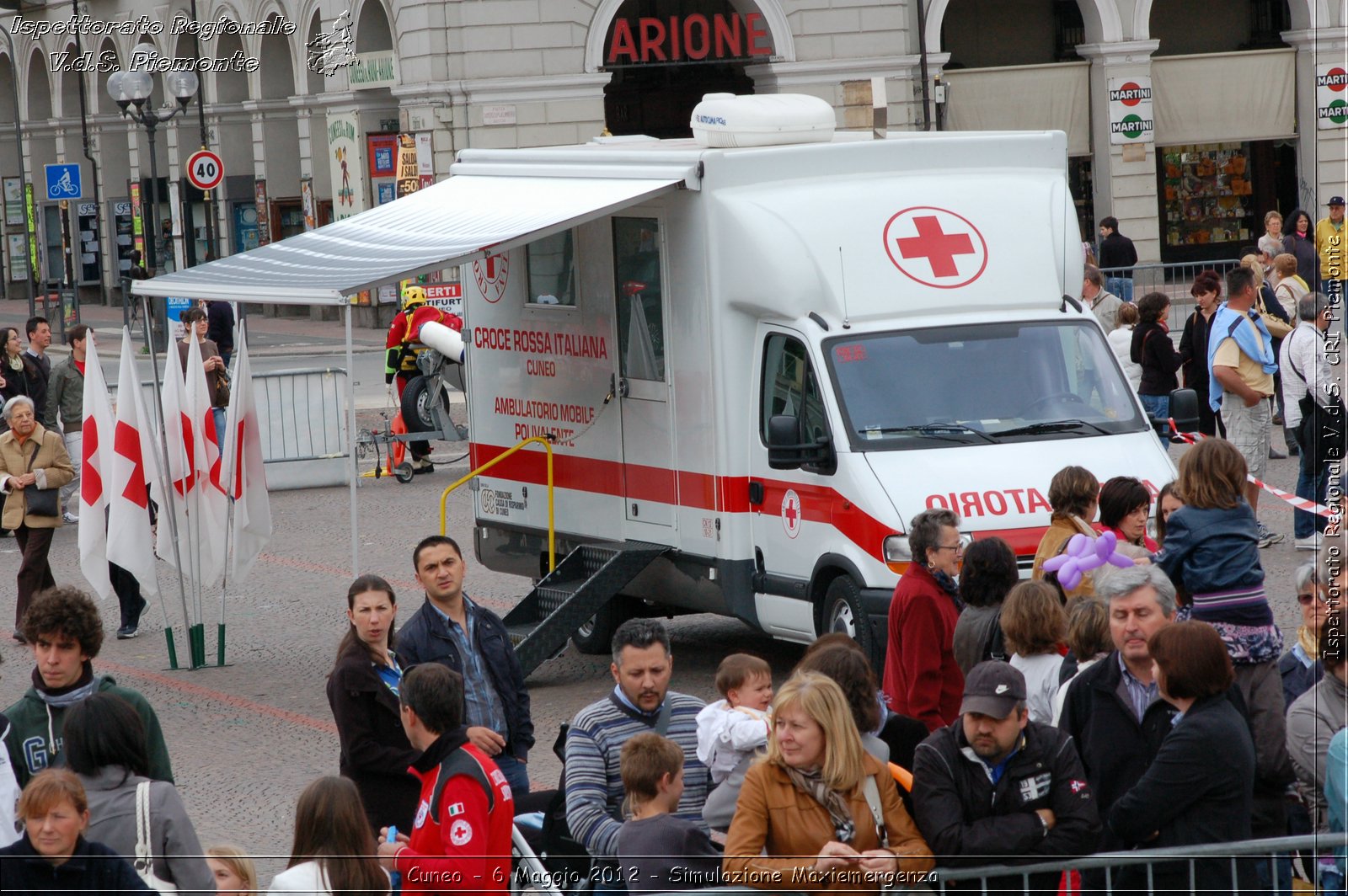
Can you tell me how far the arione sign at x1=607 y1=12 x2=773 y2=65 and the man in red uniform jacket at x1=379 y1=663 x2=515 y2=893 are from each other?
3147 cm

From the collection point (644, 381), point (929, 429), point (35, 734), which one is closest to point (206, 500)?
point (644, 381)

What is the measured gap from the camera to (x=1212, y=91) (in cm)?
3694

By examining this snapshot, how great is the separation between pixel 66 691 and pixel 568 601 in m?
4.63

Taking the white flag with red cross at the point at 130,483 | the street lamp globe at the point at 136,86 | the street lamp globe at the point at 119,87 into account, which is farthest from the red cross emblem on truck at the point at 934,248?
the street lamp globe at the point at 119,87

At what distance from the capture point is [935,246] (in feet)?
32.9

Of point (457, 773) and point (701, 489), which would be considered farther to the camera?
point (701, 489)

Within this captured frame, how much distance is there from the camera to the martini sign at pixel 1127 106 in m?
36.0

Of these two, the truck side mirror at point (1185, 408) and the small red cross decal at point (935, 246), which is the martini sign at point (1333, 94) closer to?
the truck side mirror at point (1185, 408)

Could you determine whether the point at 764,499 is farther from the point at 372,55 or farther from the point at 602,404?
the point at 372,55

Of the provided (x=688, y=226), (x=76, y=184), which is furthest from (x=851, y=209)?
(x=76, y=184)

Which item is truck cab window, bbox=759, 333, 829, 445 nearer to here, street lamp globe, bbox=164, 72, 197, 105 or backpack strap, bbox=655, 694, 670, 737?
backpack strap, bbox=655, 694, 670, 737

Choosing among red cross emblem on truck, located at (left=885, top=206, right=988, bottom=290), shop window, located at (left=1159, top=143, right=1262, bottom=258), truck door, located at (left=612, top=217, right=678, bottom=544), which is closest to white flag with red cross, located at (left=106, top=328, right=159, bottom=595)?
truck door, located at (left=612, top=217, right=678, bottom=544)

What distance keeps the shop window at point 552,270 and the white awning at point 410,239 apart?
1.37 feet

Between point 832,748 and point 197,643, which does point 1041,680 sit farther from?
point 197,643
